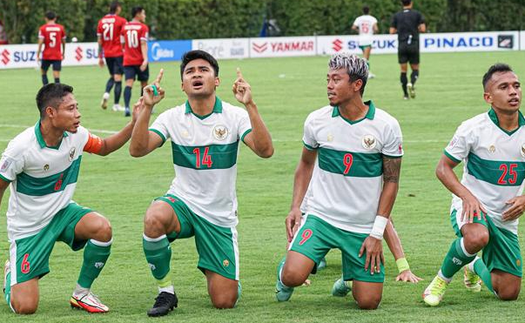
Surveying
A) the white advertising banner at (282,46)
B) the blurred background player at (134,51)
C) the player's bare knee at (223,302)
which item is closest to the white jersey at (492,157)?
the player's bare knee at (223,302)

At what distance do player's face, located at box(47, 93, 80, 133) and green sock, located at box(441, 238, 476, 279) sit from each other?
2.58 meters

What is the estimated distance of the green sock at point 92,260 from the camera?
7035 mm

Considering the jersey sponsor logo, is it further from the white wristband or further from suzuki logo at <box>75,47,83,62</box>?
suzuki logo at <box>75,47,83,62</box>

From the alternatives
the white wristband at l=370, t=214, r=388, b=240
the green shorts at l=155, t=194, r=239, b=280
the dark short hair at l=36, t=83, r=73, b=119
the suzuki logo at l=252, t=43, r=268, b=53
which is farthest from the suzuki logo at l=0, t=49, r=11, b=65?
the white wristband at l=370, t=214, r=388, b=240

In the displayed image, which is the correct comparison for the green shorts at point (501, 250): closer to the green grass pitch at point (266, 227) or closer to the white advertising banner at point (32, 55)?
the green grass pitch at point (266, 227)

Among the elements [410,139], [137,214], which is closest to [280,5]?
[410,139]

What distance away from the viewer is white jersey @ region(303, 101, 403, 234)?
7.04 m

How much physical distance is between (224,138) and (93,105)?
15.5m

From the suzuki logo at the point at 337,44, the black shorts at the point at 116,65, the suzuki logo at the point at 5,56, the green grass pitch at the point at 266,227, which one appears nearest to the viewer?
the green grass pitch at the point at 266,227

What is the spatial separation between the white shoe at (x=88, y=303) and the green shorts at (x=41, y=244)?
0.99 feet

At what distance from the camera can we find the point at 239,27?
51.1 m

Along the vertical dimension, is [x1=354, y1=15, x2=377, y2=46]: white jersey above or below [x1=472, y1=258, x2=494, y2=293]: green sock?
above

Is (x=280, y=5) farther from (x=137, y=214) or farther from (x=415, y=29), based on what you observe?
(x=137, y=214)

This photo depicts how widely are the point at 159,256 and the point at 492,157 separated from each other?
2.28 m
